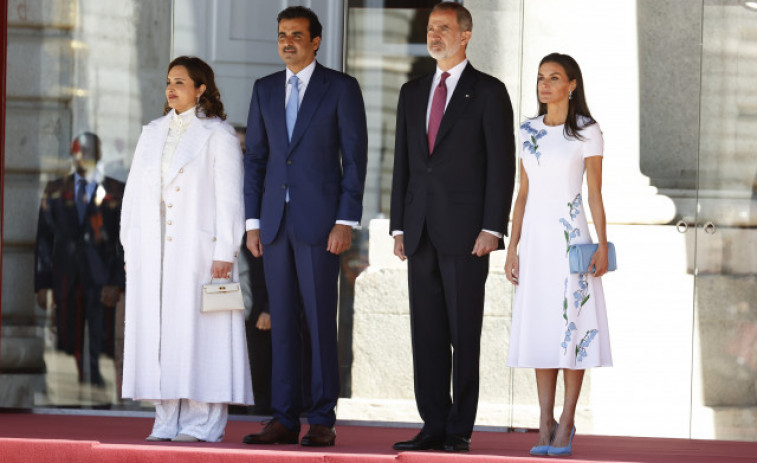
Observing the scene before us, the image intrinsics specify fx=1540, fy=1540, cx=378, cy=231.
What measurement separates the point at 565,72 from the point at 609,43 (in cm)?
208

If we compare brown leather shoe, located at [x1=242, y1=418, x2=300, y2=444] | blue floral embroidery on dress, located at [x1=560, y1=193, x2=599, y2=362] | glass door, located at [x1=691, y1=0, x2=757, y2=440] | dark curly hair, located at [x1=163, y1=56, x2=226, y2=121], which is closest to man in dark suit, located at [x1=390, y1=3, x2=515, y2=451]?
blue floral embroidery on dress, located at [x1=560, y1=193, x2=599, y2=362]

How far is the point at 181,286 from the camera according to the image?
682 cm

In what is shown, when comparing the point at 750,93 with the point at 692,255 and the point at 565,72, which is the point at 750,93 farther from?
the point at 565,72

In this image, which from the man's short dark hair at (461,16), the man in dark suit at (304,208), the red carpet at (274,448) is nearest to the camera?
the red carpet at (274,448)

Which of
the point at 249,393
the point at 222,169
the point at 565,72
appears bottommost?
the point at 249,393

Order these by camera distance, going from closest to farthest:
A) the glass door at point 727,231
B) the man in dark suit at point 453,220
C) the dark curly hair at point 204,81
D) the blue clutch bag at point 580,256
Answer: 1. the blue clutch bag at point 580,256
2. the man in dark suit at point 453,220
3. the dark curly hair at point 204,81
4. the glass door at point 727,231

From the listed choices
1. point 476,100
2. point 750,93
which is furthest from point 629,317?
point 476,100

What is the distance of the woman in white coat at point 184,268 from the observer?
6.79 metres

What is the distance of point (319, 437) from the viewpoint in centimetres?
656

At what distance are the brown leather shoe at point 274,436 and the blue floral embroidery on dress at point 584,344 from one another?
128cm

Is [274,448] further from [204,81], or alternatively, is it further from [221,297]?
[204,81]

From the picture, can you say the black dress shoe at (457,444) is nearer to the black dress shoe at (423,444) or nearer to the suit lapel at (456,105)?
the black dress shoe at (423,444)

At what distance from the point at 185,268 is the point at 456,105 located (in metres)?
1.41

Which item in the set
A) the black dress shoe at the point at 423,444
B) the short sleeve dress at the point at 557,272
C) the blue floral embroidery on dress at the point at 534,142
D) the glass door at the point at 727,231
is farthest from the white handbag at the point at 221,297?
the glass door at the point at 727,231
